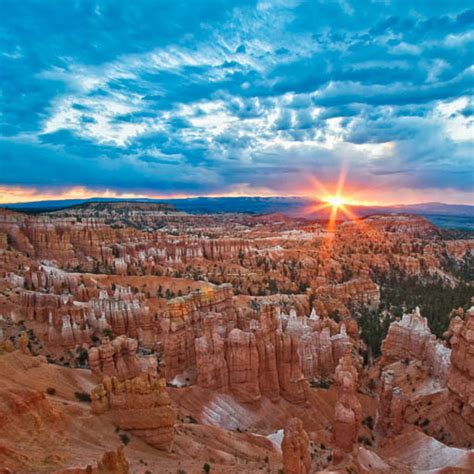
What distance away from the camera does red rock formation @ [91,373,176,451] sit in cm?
1437

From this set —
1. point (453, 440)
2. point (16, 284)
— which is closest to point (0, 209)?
point (16, 284)

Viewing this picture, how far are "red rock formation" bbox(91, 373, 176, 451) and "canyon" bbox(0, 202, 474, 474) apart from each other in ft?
0.12

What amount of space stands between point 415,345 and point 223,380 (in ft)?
42.5

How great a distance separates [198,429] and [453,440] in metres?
11.7

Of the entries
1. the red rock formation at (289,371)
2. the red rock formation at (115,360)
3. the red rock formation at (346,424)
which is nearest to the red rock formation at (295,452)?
the red rock formation at (346,424)

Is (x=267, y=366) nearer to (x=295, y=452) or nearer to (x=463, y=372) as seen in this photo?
(x=463, y=372)

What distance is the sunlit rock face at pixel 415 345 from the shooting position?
25.4 metres

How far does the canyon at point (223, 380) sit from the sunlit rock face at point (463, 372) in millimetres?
71

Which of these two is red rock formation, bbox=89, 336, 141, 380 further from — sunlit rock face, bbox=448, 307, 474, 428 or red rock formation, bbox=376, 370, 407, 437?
sunlit rock face, bbox=448, 307, 474, 428

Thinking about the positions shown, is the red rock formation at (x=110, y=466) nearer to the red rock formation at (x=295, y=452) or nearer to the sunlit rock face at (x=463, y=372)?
the red rock formation at (x=295, y=452)

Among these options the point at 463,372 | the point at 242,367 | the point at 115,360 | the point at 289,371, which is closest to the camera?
the point at 463,372

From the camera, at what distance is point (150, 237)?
9169cm

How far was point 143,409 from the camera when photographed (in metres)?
14.5

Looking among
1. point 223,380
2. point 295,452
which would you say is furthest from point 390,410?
point 295,452
